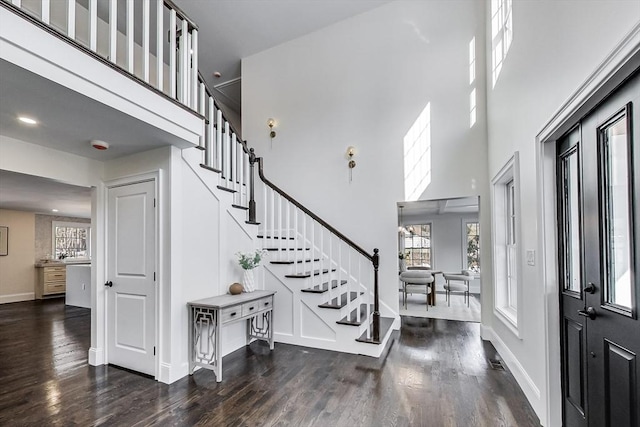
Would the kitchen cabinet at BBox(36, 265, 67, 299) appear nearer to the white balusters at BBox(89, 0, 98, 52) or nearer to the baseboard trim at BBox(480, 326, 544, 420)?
the white balusters at BBox(89, 0, 98, 52)

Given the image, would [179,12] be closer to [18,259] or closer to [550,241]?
[550,241]

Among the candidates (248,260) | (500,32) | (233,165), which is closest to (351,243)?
(248,260)

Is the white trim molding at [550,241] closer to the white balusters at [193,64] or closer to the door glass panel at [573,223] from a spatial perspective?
the door glass panel at [573,223]

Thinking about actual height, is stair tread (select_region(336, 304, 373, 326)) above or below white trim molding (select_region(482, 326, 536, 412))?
above

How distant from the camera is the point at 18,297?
784cm

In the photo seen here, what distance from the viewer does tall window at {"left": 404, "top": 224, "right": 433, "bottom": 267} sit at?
9609mm

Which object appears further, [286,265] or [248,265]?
[286,265]

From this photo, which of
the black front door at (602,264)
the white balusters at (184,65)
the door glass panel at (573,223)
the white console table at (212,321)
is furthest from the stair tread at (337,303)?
the white balusters at (184,65)

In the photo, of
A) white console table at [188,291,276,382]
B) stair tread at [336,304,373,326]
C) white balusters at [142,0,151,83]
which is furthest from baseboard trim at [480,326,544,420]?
white balusters at [142,0,151,83]

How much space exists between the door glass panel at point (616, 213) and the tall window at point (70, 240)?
37.7ft

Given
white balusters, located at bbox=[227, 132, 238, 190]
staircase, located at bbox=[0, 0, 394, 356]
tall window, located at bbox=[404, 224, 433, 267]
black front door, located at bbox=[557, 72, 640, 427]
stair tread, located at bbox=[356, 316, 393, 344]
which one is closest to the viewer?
black front door, located at bbox=[557, 72, 640, 427]

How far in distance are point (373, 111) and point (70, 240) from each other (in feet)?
31.9

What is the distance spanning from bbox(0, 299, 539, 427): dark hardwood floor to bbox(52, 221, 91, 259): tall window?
5.86 meters

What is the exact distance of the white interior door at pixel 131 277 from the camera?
3.26 metres
